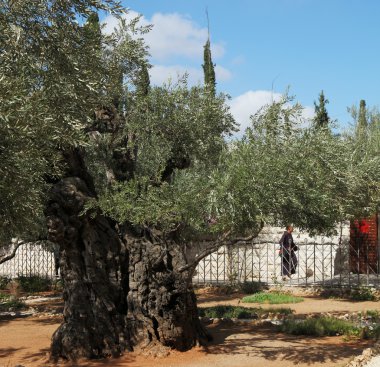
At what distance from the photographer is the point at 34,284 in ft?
73.9

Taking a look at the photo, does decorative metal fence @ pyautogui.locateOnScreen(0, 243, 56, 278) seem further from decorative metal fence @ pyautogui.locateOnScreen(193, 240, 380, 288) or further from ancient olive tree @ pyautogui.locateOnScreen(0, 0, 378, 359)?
ancient olive tree @ pyautogui.locateOnScreen(0, 0, 378, 359)

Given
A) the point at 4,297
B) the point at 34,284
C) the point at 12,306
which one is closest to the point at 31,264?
the point at 34,284

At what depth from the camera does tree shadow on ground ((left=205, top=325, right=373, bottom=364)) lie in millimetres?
9867

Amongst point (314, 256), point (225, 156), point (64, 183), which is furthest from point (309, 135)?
point (314, 256)

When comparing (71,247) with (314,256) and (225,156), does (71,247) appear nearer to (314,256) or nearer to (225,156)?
(225,156)

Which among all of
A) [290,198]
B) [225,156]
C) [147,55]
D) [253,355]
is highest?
[147,55]

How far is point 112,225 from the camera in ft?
35.2

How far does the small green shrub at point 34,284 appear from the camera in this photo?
2250cm

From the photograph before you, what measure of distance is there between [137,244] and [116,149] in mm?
1856

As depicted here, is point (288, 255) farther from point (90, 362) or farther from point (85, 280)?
point (90, 362)

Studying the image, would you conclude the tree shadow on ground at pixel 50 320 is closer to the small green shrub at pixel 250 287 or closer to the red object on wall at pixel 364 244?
the small green shrub at pixel 250 287

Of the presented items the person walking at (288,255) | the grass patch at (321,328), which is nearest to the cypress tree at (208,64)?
the person walking at (288,255)

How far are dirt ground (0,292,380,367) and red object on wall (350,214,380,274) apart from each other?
9.19 m

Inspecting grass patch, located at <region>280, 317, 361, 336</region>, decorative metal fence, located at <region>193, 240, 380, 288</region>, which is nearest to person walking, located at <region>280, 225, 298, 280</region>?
decorative metal fence, located at <region>193, 240, 380, 288</region>
